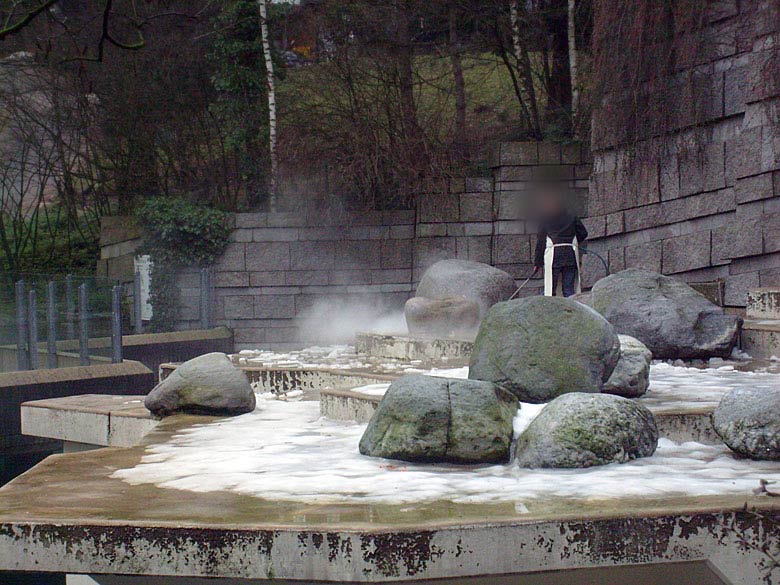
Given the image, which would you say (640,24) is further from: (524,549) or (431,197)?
(524,549)

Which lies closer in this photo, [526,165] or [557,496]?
[557,496]

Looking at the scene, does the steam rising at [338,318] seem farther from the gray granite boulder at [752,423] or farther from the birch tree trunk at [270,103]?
the gray granite boulder at [752,423]

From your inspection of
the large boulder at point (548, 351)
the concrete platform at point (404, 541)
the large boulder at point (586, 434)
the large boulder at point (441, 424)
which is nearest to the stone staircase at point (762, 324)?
the large boulder at point (548, 351)

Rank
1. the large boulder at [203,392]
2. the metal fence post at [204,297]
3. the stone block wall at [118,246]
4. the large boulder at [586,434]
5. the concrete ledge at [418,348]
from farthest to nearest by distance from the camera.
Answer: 1. the stone block wall at [118,246]
2. the metal fence post at [204,297]
3. the concrete ledge at [418,348]
4. the large boulder at [203,392]
5. the large boulder at [586,434]

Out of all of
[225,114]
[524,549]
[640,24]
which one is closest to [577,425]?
[524,549]

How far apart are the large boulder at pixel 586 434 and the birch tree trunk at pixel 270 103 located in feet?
39.9

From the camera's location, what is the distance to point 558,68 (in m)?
17.3

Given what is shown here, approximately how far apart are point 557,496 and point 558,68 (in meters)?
13.5

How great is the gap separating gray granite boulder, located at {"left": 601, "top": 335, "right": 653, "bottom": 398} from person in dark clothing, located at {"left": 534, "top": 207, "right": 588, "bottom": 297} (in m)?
5.10

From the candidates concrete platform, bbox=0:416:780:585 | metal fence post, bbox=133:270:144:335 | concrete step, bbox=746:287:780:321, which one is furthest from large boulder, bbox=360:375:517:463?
metal fence post, bbox=133:270:144:335

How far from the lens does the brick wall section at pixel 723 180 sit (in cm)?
1134

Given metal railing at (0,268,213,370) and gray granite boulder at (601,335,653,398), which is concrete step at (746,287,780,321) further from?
metal railing at (0,268,213,370)

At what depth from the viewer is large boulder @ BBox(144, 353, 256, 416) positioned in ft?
→ 25.0

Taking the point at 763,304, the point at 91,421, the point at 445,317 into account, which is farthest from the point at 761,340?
the point at 91,421
